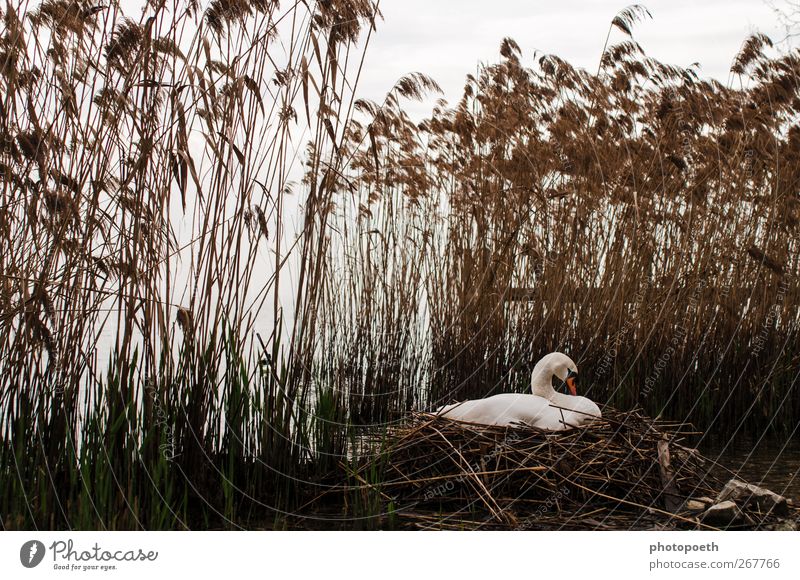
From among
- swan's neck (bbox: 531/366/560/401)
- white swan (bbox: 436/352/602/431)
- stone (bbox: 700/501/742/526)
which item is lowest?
stone (bbox: 700/501/742/526)

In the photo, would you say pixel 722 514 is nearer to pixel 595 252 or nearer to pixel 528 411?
pixel 528 411

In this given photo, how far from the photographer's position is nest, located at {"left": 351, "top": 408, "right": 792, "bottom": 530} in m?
3.20

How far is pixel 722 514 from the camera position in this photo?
3.14m

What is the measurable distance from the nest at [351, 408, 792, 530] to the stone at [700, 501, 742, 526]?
0.05 m

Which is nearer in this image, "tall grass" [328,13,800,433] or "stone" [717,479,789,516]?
"stone" [717,479,789,516]

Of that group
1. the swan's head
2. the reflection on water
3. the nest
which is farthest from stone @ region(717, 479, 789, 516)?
the swan's head

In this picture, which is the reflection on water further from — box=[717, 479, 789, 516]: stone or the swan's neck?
the swan's neck

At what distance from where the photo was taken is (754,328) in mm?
5336

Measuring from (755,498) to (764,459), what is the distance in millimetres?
1341

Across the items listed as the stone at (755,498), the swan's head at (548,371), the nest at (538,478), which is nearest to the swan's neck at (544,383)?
the swan's head at (548,371)

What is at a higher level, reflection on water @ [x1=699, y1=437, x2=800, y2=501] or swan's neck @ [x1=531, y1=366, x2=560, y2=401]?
swan's neck @ [x1=531, y1=366, x2=560, y2=401]

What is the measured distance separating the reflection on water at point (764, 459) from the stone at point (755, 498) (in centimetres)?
46
